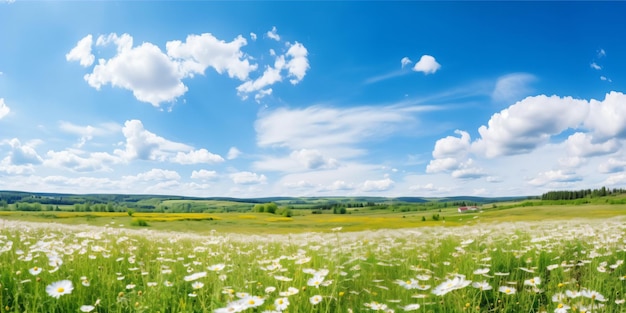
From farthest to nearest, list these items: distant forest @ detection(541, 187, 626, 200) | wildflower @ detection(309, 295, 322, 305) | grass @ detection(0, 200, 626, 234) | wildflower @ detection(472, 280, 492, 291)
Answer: distant forest @ detection(541, 187, 626, 200)
grass @ detection(0, 200, 626, 234)
wildflower @ detection(472, 280, 492, 291)
wildflower @ detection(309, 295, 322, 305)

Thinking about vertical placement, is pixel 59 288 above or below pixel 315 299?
above

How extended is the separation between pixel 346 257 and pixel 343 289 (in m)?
1.92

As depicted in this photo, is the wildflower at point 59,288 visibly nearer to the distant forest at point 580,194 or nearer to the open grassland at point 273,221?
the open grassland at point 273,221

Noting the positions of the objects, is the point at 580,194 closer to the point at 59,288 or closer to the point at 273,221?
the point at 273,221

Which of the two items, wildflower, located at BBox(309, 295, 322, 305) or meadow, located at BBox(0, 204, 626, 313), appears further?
meadow, located at BBox(0, 204, 626, 313)

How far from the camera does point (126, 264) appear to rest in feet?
23.2

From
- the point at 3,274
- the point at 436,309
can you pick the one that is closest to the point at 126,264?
the point at 3,274

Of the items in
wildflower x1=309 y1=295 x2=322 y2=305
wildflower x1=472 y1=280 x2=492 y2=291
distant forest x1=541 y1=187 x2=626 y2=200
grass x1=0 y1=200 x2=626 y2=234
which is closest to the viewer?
wildflower x1=309 y1=295 x2=322 y2=305

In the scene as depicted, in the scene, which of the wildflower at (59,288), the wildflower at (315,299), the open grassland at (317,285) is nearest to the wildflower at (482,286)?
the open grassland at (317,285)

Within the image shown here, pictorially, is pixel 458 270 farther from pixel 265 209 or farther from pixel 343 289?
pixel 265 209

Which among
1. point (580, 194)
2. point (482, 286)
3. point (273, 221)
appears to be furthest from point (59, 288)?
point (580, 194)

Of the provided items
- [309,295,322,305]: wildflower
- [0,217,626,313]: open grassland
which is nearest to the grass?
[0,217,626,313]: open grassland

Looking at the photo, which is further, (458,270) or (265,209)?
(265,209)

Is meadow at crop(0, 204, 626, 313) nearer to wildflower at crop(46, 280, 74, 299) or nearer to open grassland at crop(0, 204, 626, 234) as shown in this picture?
wildflower at crop(46, 280, 74, 299)
